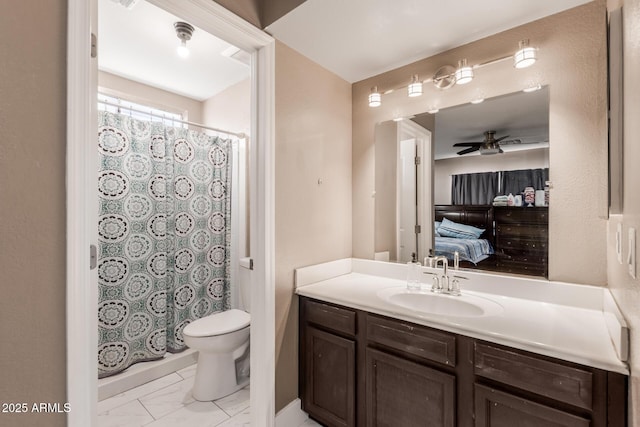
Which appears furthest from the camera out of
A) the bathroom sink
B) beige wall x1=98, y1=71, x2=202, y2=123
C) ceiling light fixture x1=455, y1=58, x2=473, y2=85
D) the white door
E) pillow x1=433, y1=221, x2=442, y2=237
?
beige wall x1=98, y1=71, x2=202, y2=123

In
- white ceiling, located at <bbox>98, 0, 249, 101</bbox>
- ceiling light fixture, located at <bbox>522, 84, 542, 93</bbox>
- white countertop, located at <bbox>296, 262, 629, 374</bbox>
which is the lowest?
white countertop, located at <bbox>296, 262, 629, 374</bbox>

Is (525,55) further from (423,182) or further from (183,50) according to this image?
(183,50)

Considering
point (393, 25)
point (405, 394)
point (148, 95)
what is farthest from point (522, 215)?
point (148, 95)

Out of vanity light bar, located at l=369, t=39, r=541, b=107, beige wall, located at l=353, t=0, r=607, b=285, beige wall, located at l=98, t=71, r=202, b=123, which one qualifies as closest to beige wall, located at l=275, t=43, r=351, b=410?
vanity light bar, located at l=369, t=39, r=541, b=107

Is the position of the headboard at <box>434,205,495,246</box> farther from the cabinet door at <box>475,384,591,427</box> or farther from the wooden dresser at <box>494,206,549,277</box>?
the cabinet door at <box>475,384,591,427</box>

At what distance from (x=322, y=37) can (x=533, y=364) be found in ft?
5.90

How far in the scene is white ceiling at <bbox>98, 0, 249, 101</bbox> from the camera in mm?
1879

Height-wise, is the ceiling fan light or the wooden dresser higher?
the ceiling fan light

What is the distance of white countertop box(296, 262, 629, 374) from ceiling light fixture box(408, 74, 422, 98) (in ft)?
3.69

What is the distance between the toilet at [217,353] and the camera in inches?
77.9

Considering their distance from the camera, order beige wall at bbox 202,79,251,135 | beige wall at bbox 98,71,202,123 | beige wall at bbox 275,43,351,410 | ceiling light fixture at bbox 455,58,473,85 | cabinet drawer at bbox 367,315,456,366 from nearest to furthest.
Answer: cabinet drawer at bbox 367,315,456,366
ceiling light fixture at bbox 455,58,473,85
beige wall at bbox 275,43,351,410
beige wall at bbox 98,71,202,123
beige wall at bbox 202,79,251,135

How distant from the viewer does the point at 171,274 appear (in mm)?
2484

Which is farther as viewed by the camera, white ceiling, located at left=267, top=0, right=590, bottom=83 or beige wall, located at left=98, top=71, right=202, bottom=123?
beige wall, located at left=98, top=71, right=202, bottom=123

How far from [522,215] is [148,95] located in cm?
328
